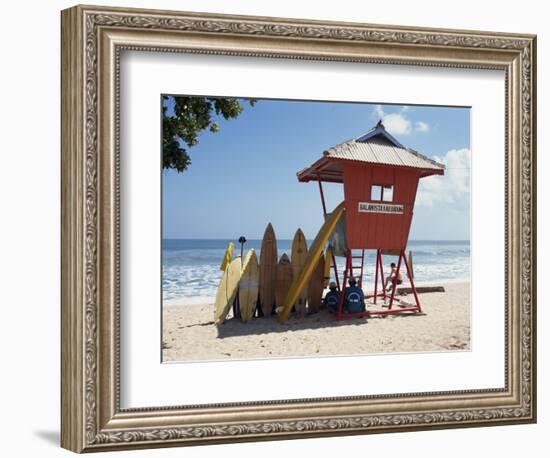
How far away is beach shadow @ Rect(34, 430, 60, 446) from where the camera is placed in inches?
155

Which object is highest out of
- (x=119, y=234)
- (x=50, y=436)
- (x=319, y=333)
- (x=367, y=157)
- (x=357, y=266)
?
(x=367, y=157)

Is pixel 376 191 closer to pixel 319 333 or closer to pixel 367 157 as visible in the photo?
pixel 367 157

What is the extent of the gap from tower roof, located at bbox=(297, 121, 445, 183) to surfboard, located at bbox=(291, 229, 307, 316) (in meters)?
0.39

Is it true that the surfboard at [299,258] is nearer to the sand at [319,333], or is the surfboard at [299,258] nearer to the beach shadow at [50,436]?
the sand at [319,333]

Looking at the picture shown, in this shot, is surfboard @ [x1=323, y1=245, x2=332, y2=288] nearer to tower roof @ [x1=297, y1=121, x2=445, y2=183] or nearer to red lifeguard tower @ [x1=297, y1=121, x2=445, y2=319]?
red lifeguard tower @ [x1=297, y1=121, x2=445, y2=319]

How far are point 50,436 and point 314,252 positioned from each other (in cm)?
197

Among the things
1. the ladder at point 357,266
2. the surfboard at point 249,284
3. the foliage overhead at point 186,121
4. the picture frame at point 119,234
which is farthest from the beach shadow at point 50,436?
the ladder at point 357,266

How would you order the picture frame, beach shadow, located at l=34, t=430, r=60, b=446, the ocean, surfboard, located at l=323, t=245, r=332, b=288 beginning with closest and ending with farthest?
the picture frame → beach shadow, located at l=34, t=430, r=60, b=446 → the ocean → surfboard, located at l=323, t=245, r=332, b=288

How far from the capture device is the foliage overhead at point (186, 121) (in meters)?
4.02

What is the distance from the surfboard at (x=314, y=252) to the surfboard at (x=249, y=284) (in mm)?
219

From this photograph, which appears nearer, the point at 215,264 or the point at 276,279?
the point at 215,264

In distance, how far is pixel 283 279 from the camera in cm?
472

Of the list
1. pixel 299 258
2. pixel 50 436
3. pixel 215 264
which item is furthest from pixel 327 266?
pixel 50 436

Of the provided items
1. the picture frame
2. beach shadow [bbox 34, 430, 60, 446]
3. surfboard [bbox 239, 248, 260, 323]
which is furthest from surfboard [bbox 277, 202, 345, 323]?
beach shadow [bbox 34, 430, 60, 446]
